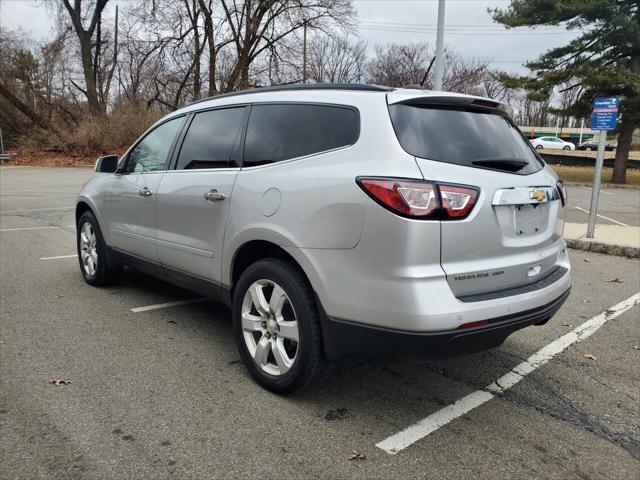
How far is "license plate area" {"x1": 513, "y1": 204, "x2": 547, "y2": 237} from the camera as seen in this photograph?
293 centimetres

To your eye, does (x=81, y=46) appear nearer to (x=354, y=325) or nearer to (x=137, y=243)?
(x=137, y=243)

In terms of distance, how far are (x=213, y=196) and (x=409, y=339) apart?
172 cm

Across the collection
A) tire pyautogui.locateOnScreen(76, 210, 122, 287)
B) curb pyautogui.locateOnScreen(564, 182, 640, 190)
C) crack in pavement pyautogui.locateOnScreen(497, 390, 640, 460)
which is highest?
tire pyautogui.locateOnScreen(76, 210, 122, 287)

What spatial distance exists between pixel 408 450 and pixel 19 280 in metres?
4.99

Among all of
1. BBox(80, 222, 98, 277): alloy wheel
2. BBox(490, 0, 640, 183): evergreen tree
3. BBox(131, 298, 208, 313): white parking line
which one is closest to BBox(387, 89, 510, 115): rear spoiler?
BBox(131, 298, 208, 313): white parking line

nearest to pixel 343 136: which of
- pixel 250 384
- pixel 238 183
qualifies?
pixel 238 183

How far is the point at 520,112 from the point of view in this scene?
85.4 m

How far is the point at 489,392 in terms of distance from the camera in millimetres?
3395

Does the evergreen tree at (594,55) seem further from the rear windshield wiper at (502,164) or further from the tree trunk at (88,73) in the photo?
the tree trunk at (88,73)

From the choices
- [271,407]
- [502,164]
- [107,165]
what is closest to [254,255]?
[271,407]

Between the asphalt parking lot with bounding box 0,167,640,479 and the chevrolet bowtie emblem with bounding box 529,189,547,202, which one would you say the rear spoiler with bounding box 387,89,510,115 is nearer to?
the chevrolet bowtie emblem with bounding box 529,189,547,202

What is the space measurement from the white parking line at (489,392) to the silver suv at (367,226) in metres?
0.49

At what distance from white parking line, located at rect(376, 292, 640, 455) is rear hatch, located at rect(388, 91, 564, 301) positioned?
0.80 metres

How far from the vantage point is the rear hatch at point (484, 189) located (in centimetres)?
268
